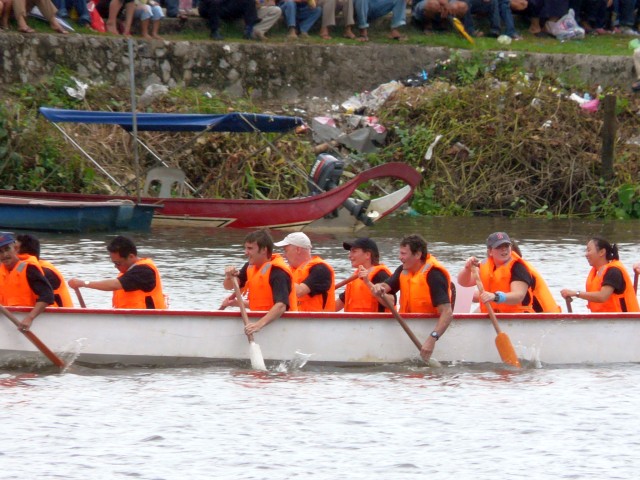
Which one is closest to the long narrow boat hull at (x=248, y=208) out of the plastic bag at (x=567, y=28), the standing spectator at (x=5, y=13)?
the standing spectator at (x=5, y=13)

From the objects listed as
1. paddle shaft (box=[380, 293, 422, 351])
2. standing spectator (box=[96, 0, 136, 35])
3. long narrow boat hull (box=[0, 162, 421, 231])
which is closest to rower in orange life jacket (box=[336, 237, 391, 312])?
paddle shaft (box=[380, 293, 422, 351])

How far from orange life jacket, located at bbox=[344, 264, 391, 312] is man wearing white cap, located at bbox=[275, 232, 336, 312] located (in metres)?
0.15

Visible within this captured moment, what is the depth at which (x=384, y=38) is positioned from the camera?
928 inches

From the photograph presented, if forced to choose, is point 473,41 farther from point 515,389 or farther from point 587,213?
point 515,389

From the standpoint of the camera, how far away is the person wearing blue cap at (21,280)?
10539 millimetres

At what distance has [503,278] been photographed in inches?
435

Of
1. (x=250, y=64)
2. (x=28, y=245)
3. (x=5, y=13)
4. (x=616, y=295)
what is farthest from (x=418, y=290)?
(x=250, y=64)

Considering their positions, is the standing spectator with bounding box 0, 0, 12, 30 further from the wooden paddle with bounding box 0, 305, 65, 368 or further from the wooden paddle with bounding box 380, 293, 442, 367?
the wooden paddle with bounding box 380, 293, 442, 367

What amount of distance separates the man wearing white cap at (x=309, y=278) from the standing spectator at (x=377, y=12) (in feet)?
40.1

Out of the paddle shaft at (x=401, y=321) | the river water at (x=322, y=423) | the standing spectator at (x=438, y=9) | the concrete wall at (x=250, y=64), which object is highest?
the standing spectator at (x=438, y=9)

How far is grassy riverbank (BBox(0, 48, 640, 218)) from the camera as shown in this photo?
20.4 m

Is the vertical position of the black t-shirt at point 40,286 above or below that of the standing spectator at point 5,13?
below

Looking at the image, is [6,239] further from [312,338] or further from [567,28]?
[567,28]

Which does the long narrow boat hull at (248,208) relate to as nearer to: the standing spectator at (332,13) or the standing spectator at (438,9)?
the standing spectator at (332,13)
